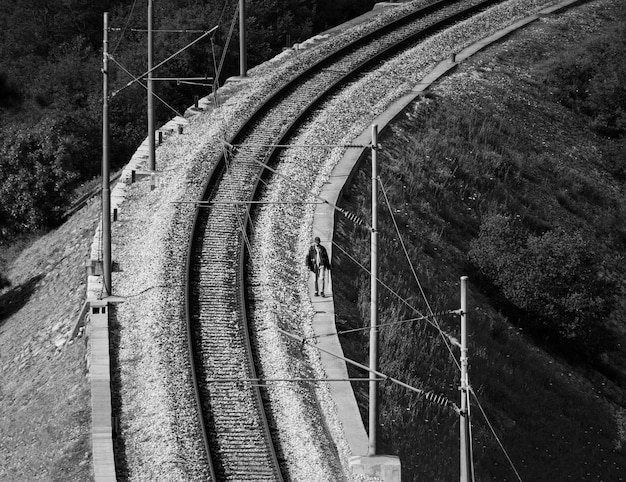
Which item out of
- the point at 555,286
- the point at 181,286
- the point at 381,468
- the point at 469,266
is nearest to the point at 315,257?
the point at 181,286

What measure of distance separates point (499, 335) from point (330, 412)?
30.6 ft

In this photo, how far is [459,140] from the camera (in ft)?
132

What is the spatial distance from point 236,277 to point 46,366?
15.3 ft

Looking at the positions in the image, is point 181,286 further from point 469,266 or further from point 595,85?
point 595,85

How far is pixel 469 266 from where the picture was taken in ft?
114

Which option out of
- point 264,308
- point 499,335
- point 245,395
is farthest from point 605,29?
point 245,395

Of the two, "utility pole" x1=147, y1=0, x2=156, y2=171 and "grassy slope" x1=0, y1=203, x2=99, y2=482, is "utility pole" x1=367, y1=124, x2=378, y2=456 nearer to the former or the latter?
"grassy slope" x1=0, y1=203, x2=99, y2=482

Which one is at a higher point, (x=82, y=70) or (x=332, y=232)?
(x=82, y=70)

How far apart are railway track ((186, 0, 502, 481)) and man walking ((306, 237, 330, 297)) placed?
1.61 metres

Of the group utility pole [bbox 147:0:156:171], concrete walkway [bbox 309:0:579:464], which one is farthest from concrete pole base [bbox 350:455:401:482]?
utility pole [bbox 147:0:156:171]

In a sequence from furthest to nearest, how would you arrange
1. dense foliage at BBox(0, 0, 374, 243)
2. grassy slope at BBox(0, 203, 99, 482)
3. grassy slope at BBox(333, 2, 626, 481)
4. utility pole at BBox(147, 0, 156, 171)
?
dense foliage at BBox(0, 0, 374, 243), utility pole at BBox(147, 0, 156, 171), grassy slope at BBox(333, 2, 626, 481), grassy slope at BBox(0, 203, 99, 482)

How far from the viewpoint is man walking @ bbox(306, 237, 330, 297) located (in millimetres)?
28234

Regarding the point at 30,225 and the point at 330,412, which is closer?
the point at 330,412

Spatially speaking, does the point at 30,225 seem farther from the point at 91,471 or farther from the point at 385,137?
the point at 91,471
